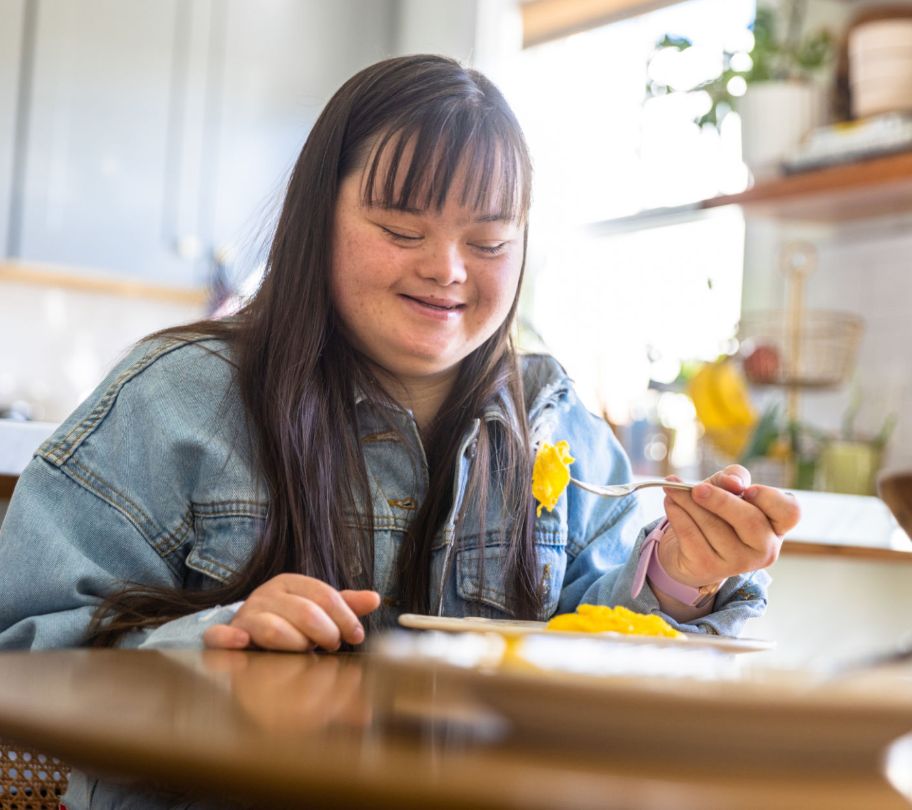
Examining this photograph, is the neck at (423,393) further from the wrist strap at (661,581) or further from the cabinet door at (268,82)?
the cabinet door at (268,82)

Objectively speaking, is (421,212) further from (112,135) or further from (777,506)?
(112,135)

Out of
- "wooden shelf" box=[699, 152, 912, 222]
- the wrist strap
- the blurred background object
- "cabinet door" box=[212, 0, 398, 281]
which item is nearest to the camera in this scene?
the blurred background object

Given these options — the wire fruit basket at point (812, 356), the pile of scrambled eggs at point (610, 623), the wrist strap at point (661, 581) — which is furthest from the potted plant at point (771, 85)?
the pile of scrambled eggs at point (610, 623)

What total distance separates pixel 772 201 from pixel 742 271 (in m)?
0.50

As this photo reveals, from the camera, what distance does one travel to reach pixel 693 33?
11.4 ft

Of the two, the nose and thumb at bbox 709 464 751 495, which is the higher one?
the nose

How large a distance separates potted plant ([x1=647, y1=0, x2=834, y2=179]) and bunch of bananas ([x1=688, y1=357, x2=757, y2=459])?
52 cm

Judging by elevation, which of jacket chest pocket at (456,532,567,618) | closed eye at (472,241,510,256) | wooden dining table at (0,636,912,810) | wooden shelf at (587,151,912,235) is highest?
wooden shelf at (587,151,912,235)

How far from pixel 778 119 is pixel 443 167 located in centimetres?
202

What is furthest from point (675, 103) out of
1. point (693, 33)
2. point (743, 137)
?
point (743, 137)

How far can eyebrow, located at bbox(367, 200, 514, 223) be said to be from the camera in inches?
44.8

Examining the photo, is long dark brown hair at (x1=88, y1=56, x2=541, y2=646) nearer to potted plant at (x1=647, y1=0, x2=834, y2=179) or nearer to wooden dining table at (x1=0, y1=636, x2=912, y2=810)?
wooden dining table at (x1=0, y1=636, x2=912, y2=810)

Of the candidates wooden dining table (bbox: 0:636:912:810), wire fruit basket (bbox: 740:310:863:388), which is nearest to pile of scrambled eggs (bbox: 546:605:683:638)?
wooden dining table (bbox: 0:636:912:810)

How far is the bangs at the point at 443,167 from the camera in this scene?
3.73 ft
